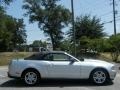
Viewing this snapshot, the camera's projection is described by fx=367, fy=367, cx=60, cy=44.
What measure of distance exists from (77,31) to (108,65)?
50.4m

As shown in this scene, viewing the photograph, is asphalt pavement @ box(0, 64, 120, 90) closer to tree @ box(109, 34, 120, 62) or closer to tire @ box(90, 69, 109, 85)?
tire @ box(90, 69, 109, 85)

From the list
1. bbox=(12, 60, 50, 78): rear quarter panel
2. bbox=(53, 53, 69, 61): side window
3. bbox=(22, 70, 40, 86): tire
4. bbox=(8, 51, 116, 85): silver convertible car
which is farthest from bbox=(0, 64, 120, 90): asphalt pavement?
bbox=(53, 53, 69, 61): side window

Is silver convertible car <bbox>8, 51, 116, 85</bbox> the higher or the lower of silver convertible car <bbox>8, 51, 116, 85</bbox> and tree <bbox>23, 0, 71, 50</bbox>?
the lower

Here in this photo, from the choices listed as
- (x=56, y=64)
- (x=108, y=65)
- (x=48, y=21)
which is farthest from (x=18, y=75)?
(x=48, y=21)

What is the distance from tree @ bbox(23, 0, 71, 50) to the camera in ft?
198

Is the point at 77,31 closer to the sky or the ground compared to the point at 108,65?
closer to the sky

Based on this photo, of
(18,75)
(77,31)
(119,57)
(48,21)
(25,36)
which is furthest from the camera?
(25,36)

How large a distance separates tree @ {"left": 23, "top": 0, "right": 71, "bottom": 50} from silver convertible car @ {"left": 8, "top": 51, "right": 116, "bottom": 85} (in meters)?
44.5

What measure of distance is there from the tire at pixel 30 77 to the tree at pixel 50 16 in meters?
44.5

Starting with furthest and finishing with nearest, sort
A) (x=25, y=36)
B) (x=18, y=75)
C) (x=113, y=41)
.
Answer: (x=25, y=36), (x=113, y=41), (x=18, y=75)

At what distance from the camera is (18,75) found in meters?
15.5

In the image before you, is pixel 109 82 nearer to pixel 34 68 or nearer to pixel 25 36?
pixel 34 68

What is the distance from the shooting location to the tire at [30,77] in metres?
15.5

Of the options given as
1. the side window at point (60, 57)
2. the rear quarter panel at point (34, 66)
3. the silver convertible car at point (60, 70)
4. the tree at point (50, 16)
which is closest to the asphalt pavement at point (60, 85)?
the silver convertible car at point (60, 70)
